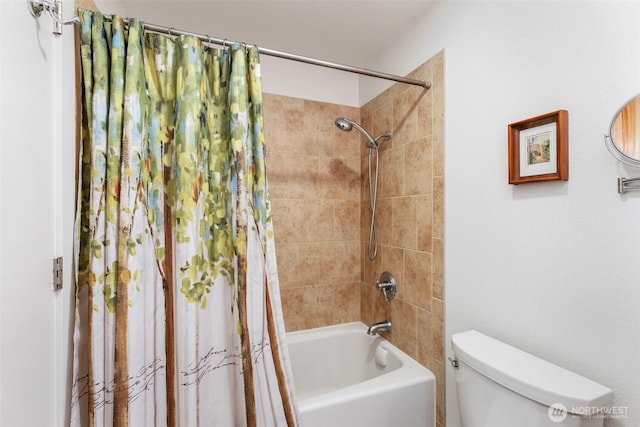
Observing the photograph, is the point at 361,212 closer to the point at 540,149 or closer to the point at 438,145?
the point at 438,145

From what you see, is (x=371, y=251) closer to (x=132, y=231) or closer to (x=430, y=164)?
(x=430, y=164)

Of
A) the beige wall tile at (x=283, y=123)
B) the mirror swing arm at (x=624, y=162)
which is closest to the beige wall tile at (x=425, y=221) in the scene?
the mirror swing arm at (x=624, y=162)

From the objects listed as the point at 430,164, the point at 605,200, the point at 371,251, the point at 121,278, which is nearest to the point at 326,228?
the point at 371,251

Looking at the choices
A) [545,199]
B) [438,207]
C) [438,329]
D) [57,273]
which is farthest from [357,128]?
[57,273]

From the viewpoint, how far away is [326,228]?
2.11 metres

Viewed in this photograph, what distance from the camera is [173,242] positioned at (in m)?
1.05

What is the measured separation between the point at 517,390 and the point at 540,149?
0.76 m

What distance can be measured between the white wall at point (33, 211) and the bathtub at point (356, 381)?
0.85 m

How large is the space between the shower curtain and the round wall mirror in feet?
3.49

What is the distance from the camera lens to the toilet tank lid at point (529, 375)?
0.77 m

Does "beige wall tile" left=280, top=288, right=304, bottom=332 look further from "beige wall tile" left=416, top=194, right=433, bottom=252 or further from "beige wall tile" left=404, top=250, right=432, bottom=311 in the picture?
"beige wall tile" left=416, top=194, right=433, bottom=252

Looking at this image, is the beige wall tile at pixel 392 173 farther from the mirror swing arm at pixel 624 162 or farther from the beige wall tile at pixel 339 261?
the mirror swing arm at pixel 624 162

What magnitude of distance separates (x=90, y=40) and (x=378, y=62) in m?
1.57

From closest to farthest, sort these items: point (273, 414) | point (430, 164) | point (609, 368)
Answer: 1. point (609, 368)
2. point (273, 414)
3. point (430, 164)
